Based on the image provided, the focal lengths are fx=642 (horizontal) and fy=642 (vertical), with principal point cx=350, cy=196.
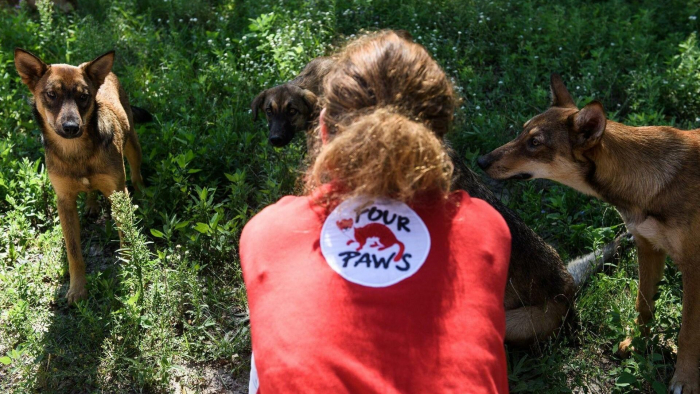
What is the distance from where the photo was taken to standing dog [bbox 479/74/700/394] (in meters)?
3.82

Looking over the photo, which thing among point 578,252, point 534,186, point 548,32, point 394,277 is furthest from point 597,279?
point 548,32

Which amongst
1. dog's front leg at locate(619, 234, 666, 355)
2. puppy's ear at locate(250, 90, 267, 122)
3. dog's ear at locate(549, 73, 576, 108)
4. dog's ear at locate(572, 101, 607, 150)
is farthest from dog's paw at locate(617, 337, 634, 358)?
puppy's ear at locate(250, 90, 267, 122)

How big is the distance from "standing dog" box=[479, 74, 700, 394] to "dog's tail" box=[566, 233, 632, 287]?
1.31 feet

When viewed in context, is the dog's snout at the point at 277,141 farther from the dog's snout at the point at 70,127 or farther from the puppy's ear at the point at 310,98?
the dog's snout at the point at 70,127

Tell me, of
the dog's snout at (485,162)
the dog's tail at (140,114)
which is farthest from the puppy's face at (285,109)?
the dog's snout at (485,162)

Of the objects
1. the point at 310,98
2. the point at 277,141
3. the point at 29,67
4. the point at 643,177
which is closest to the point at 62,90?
the point at 29,67

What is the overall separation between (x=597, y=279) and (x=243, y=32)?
472 centimetres

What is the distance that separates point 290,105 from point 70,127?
1.97 m

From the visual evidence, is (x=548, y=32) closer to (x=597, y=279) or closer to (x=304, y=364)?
(x=597, y=279)

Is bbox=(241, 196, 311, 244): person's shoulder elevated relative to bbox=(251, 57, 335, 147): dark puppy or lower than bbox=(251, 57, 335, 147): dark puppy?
elevated

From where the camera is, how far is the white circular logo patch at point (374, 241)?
6.88 ft

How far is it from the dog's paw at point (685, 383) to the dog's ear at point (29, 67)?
477 centimetres

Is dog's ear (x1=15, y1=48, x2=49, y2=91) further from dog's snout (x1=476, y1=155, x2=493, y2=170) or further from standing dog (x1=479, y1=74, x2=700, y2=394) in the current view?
standing dog (x1=479, y1=74, x2=700, y2=394)

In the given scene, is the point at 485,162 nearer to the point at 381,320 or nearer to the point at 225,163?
the point at 225,163
